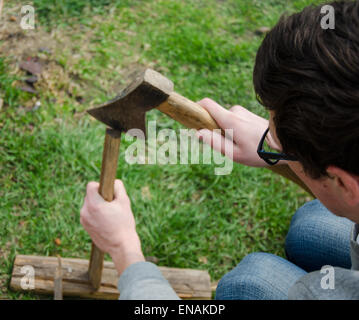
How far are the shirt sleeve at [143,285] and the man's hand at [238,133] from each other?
54cm

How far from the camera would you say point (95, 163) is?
2.66 meters

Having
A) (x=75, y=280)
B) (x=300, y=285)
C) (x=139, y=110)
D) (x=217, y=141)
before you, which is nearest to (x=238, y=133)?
(x=217, y=141)

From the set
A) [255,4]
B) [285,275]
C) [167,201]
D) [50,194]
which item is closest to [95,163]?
[50,194]

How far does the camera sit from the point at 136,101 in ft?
4.62

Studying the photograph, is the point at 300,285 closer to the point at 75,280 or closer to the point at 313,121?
the point at 313,121

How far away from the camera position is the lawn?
2.47m

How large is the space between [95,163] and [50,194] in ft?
1.10

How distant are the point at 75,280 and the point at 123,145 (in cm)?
94

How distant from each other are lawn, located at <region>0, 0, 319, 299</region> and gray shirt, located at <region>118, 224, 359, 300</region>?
1.06 meters

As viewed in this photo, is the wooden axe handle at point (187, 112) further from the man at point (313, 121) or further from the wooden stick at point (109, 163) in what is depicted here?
the man at point (313, 121)
